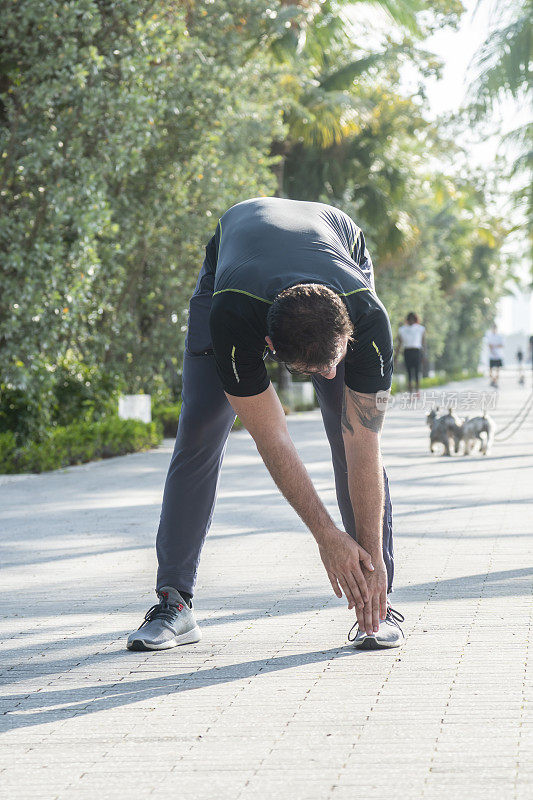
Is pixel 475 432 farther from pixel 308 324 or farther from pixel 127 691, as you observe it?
pixel 308 324

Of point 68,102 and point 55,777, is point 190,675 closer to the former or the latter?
point 55,777

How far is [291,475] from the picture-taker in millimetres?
3523

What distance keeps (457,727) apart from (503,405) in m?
22.2

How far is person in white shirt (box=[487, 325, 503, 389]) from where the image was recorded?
31781 mm

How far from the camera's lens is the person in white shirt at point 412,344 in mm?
22969

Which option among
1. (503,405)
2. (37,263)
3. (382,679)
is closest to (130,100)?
(37,263)

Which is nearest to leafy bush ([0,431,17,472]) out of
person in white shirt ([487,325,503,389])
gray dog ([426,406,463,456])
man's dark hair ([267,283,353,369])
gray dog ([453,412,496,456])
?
gray dog ([426,406,463,456])

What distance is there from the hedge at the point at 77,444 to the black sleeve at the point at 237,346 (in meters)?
7.85

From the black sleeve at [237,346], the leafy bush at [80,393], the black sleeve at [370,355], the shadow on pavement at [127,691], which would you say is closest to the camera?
the black sleeve at [237,346]

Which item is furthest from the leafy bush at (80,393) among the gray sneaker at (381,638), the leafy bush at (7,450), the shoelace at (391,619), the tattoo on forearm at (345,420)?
the tattoo on forearm at (345,420)

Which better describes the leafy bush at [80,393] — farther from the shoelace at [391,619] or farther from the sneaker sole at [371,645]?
the sneaker sole at [371,645]

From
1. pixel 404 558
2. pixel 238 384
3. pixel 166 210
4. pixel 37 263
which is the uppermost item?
pixel 166 210

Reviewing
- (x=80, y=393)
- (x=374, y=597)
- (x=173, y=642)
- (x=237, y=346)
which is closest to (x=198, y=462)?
(x=173, y=642)

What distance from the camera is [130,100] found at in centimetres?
1194
